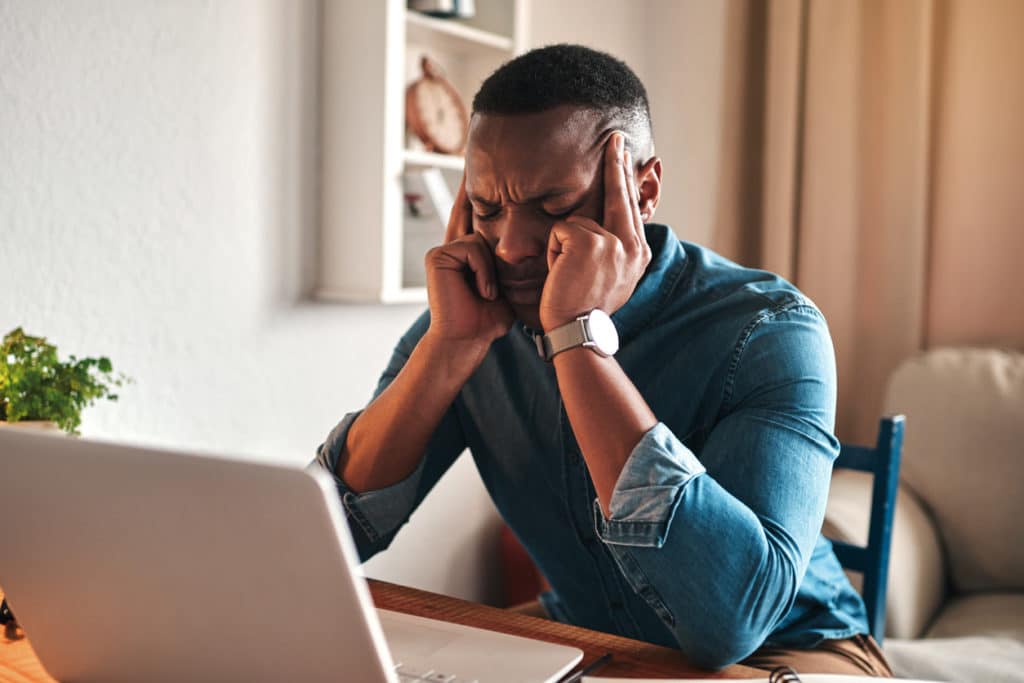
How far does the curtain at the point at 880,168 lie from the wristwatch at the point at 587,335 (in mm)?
1709

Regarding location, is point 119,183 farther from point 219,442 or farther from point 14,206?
point 219,442

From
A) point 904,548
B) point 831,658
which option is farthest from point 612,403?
point 904,548

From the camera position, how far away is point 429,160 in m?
2.01

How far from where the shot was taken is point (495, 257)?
1.13 metres

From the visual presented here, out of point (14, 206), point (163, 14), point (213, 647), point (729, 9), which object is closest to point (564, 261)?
point (213, 647)

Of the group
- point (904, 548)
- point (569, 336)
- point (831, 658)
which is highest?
point (569, 336)

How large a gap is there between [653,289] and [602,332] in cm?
19

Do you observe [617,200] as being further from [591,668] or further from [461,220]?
[591,668]

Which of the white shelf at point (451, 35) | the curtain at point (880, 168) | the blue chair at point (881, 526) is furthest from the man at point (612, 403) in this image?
the curtain at point (880, 168)

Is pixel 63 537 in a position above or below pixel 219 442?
above

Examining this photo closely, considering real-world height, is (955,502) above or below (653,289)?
below

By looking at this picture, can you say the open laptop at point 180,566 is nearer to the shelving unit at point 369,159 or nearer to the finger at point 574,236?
the finger at point 574,236

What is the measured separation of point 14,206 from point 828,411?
123cm

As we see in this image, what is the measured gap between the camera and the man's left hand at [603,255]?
0.98 meters
